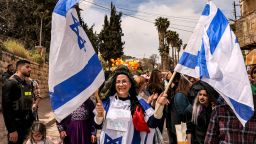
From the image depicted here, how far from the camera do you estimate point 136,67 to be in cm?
757

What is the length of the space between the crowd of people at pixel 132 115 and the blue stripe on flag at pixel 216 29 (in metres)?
0.56

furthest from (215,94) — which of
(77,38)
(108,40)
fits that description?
(108,40)

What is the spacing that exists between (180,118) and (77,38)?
95.6 inches

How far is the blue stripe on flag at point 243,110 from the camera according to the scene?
372 cm

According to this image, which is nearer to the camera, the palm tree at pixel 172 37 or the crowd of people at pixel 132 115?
the crowd of people at pixel 132 115

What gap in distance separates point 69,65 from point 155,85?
9.16 feet

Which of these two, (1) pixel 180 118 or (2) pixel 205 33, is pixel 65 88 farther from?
(1) pixel 180 118

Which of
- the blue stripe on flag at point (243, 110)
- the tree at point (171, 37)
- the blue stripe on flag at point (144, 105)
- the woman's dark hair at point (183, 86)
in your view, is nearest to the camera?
the blue stripe on flag at point (243, 110)

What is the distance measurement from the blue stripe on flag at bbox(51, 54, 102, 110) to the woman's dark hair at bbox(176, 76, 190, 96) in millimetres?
1968

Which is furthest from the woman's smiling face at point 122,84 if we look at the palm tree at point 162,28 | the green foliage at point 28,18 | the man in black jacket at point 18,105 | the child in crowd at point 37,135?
the palm tree at point 162,28

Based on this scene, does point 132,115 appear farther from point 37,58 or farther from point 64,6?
point 37,58

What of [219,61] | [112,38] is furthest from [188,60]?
[112,38]

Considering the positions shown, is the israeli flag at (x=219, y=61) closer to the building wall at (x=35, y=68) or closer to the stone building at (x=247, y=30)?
the building wall at (x=35, y=68)

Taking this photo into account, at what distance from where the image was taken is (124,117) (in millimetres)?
4312
